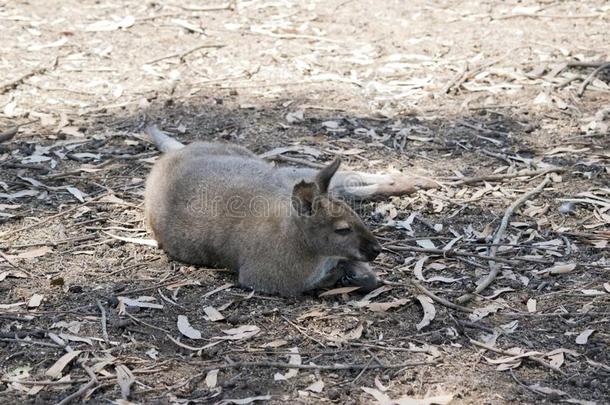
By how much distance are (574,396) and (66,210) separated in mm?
3419

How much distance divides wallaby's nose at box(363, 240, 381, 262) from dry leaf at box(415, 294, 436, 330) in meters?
0.32

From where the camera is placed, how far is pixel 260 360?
4.36m

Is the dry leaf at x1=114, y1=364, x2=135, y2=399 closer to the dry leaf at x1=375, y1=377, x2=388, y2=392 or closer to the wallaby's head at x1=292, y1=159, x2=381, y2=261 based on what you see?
the dry leaf at x1=375, y1=377, x2=388, y2=392

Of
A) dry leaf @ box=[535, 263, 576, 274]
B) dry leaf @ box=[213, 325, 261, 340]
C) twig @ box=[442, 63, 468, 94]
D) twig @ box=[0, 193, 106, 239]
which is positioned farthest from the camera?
twig @ box=[442, 63, 468, 94]

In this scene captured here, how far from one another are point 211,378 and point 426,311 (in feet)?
3.95

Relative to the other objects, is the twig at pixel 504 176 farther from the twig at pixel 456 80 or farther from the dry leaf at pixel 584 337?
the dry leaf at pixel 584 337

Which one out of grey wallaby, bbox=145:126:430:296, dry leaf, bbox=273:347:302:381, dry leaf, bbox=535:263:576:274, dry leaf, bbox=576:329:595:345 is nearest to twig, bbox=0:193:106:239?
grey wallaby, bbox=145:126:430:296

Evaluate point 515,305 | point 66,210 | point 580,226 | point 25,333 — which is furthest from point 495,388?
point 66,210

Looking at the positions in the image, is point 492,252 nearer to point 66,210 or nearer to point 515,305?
point 515,305

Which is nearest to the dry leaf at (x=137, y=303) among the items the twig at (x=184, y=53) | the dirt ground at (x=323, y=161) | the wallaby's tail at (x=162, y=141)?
the dirt ground at (x=323, y=161)

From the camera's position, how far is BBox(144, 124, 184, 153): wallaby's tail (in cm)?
668

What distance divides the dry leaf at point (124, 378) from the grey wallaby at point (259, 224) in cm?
103

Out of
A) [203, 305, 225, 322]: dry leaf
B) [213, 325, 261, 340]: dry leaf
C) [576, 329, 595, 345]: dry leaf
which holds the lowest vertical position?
[576, 329, 595, 345]: dry leaf

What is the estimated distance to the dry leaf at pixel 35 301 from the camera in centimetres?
485
